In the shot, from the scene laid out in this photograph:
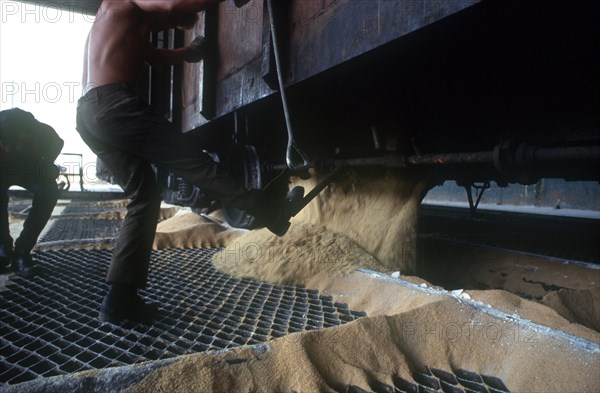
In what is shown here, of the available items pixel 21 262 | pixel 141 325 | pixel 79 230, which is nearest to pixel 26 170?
pixel 21 262

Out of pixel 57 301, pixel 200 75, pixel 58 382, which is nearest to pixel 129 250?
pixel 57 301

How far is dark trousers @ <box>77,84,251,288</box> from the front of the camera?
1.74m

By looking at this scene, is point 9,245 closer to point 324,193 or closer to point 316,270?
point 316,270

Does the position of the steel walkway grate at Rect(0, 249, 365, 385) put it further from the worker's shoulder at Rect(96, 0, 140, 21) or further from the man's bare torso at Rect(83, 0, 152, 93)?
the worker's shoulder at Rect(96, 0, 140, 21)

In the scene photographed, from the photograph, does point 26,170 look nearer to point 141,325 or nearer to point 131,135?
point 131,135

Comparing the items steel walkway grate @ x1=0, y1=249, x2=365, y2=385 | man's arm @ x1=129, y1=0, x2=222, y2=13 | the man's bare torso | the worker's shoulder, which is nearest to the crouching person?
steel walkway grate @ x1=0, y1=249, x2=365, y2=385

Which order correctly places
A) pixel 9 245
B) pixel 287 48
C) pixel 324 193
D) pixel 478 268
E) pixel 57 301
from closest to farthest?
pixel 57 301
pixel 287 48
pixel 9 245
pixel 478 268
pixel 324 193

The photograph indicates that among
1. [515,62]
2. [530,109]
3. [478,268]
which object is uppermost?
[515,62]

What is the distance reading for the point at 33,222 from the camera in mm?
2666

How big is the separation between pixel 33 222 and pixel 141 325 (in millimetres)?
1615

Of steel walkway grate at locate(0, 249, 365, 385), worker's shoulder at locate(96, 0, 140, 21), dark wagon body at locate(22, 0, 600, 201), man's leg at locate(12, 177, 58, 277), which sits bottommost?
steel walkway grate at locate(0, 249, 365, 385)

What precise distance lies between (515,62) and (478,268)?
1875mm

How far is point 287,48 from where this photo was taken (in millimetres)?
2125

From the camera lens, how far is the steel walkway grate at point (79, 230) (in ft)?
13.5
